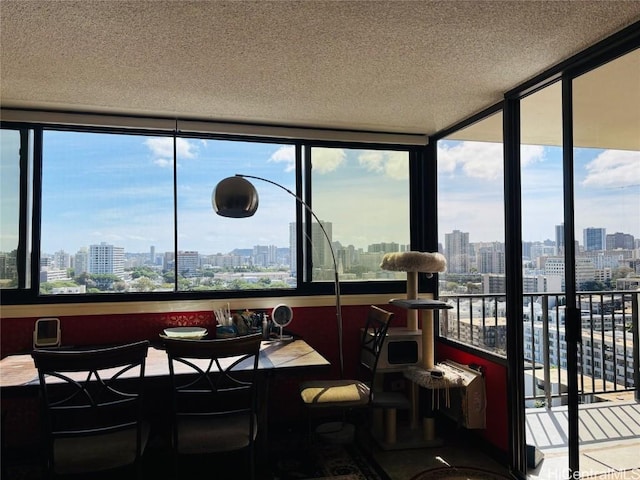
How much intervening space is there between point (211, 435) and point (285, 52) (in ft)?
6.54

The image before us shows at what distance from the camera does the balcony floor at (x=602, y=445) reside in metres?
2.79

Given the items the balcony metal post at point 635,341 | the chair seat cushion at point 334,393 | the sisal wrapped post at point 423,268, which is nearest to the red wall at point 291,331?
the chair seat cushion at point 334,393

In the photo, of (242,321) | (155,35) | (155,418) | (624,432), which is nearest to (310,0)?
(155,35)

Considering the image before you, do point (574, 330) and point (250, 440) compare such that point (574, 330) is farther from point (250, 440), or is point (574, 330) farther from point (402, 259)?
point (250, 440)

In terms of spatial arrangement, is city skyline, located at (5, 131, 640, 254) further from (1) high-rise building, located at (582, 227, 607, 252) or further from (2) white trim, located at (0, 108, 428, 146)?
(1) high-rise building, located at (582, 227, 607, 252)

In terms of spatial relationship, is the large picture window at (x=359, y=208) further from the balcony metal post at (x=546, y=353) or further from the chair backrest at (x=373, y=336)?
the balcony metal post at (x=546, y=353)

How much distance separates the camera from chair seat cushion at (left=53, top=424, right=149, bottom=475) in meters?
2.19

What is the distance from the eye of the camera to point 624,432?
3.18 metres

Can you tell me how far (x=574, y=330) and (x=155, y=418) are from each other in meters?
2.70

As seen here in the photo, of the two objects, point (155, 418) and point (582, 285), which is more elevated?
point (582, 285)

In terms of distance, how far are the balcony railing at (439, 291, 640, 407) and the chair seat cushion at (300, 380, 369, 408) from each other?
0.98 metres

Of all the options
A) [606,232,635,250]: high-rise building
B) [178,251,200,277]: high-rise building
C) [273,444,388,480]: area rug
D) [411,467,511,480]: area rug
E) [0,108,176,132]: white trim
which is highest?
[0,108,176,132]: white trim

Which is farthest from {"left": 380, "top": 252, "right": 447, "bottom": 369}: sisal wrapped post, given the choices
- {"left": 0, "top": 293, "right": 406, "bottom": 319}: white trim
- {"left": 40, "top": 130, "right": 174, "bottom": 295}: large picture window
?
{"left": 40, "top": 130, "right": 174, "bottom": 295}: large picture window

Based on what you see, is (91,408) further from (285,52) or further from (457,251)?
(457,251)
